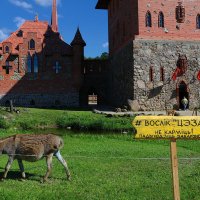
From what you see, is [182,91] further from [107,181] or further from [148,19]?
[107,181]

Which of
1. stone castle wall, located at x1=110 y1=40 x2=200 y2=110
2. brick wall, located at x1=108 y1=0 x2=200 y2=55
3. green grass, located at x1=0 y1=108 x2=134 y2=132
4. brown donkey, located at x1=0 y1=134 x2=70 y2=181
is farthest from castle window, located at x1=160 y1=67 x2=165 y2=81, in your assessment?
brown donkey, located at x1=0 y1=134 x2=70 y2=181

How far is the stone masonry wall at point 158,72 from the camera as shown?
28.2 m

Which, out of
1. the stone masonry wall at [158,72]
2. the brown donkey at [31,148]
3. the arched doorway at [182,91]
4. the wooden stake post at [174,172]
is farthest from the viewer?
the arched doorway at [182,91]

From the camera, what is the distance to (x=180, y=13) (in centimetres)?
2917

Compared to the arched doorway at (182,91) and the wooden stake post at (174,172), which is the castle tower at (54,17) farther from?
the wooden stake post at (174,172)

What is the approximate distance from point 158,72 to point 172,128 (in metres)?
22.6

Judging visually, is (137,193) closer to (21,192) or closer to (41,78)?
(21,192)

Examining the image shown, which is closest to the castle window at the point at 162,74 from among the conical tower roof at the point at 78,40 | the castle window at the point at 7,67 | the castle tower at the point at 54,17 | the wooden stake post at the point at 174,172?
the conical tower roof at the point at 78,40

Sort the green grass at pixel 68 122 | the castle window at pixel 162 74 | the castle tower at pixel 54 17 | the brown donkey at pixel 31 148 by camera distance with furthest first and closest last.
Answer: the castle tower at pixel 54 17
the castle window at pixel 162 74
the green grass at pixel 68 122
the brown donkey at pixel 31 148

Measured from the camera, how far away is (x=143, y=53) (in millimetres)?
28344

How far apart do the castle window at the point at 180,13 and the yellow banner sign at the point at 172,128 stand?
24.3 m

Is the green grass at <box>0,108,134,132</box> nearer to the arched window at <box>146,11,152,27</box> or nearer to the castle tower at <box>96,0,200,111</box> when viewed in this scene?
the castle tower at <box>96,0,200,111</box>

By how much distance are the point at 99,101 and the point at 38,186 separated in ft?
119

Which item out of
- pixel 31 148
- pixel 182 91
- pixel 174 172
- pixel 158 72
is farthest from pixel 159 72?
pixel 174 172
